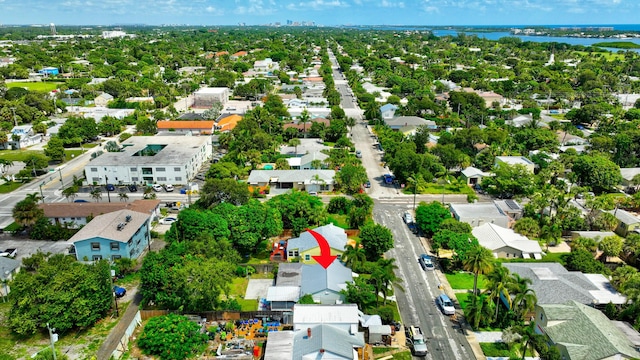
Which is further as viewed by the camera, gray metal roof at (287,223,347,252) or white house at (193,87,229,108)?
white house at (193,87,229,108)

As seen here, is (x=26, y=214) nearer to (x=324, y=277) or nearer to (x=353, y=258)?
(x=324, y=277)

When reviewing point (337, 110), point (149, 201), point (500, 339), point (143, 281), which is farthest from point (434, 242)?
point (337, 110)

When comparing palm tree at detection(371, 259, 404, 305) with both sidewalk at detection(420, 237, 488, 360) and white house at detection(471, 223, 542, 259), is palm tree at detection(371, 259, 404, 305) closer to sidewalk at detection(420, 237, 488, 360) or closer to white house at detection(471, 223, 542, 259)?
sidewalk at detection(420, 237, 488, 360)

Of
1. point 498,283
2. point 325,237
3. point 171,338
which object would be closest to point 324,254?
point 325,237

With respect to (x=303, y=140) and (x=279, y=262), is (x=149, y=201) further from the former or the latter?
(x=303, y=140)


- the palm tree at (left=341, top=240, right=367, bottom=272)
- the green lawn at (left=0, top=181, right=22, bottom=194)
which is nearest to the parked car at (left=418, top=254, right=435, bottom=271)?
the palm tree at (left=341, top=240, right=367, bottom=272)

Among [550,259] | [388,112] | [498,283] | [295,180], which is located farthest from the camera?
[388,112]
